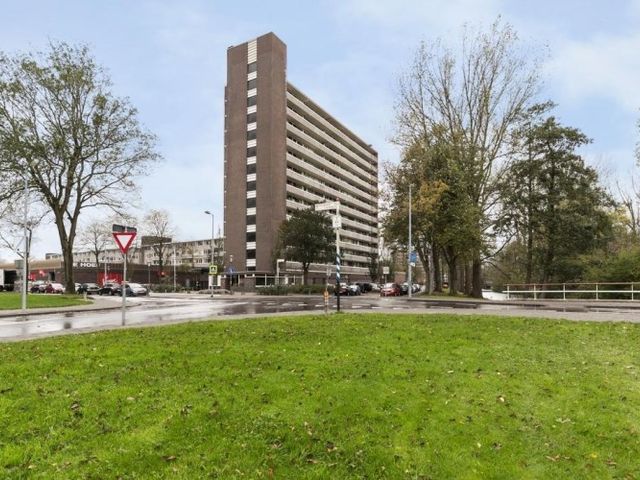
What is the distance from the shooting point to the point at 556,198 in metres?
40.8

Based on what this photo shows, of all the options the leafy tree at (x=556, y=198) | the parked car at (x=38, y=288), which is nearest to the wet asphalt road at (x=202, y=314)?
the leafy tree at (x=556, y=198)

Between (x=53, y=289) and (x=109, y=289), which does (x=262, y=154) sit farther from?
(x=53, y=289)

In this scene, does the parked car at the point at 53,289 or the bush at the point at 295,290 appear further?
the parked car at the point at 53,289

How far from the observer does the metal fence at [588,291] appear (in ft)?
101

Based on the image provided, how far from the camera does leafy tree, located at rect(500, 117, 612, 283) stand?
40.1m

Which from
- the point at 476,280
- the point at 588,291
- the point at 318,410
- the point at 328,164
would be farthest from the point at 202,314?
the point at 328,164

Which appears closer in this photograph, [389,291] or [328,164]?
[389,291]

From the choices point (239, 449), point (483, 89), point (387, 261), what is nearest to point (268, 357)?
point (239, 449)

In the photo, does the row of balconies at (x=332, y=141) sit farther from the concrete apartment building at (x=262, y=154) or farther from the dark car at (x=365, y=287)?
the dark car at (x=365, y=287)

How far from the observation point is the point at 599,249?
134 ft

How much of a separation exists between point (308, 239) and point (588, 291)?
1204 inches

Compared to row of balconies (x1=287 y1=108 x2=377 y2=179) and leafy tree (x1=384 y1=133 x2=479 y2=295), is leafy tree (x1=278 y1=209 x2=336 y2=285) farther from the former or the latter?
row of balconies (x1=287 y1=108 x2=377 y2=179)

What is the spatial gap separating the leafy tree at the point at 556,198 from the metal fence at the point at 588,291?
4265mm

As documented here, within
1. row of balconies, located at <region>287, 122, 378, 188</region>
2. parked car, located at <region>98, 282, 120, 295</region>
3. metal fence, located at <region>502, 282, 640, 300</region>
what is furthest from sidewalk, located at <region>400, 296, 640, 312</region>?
row of balconies, located at <region>287, 122, 378, 188</region>
